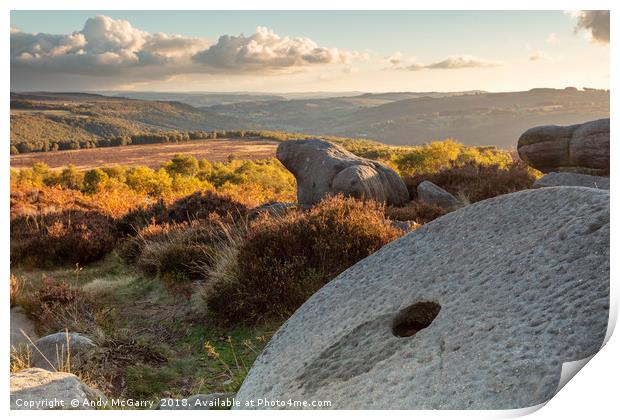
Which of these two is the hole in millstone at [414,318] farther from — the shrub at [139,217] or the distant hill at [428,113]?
the shrub at [139,217]

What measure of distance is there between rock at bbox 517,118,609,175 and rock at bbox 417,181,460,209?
3.20 metres

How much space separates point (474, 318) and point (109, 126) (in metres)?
7.88

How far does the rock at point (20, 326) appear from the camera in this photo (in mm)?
6547

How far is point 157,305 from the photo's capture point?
752 cm

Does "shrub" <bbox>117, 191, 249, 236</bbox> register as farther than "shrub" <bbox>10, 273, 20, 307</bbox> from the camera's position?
Yes

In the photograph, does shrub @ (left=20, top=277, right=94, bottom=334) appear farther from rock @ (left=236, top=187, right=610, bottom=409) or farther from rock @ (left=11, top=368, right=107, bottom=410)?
rock @ (left=236, top=187, right=610, bottom=409)

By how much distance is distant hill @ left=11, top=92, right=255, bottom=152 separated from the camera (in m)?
6.34

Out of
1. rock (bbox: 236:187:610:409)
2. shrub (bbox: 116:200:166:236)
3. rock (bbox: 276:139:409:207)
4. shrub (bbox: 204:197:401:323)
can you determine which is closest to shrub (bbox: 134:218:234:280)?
shrub (bbox: 204:197:401:323)

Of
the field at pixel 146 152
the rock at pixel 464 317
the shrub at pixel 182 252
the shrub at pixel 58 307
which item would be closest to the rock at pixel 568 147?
the field at pixel 146 152

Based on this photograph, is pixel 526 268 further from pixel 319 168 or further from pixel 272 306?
pixel 319 168

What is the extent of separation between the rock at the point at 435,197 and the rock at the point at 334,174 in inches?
17.0

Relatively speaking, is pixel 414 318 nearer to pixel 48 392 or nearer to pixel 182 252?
pixel 48 392

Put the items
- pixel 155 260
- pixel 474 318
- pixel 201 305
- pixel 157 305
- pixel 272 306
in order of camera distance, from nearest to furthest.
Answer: pixel 474 318 < pixel 272 306 < pixel 201 305 < pixel 157 305 < pixel 155 260

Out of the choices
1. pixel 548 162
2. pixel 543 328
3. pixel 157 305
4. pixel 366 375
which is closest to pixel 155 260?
pixel 157 305
